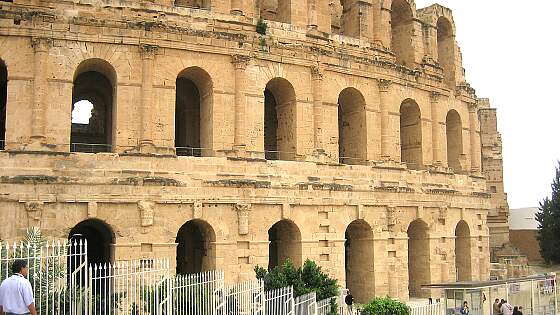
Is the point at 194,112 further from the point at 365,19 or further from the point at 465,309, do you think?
the point at 465,309

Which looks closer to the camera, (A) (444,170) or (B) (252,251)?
(B) (252,251)

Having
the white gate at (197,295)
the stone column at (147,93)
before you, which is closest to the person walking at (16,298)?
the white gate at (197,295)

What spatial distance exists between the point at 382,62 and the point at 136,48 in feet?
31.4

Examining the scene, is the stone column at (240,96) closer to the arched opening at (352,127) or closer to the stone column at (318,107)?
the stone column at (318,107)

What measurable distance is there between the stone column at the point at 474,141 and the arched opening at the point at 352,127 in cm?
743

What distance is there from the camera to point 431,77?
25.7 metres

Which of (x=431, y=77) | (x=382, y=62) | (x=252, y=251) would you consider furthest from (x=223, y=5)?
(x=431, y=77)

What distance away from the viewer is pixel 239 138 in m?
19.6

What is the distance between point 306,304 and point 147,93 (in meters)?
8.03

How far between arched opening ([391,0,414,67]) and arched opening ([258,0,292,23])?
5545mm

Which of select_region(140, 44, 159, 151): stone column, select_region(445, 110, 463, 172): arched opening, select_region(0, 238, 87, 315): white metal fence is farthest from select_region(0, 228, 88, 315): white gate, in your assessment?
select_region(445, 110, 463, 172): arched opening

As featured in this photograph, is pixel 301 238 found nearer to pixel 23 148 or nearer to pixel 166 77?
pixel 166 77

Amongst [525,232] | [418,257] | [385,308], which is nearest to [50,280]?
[385,308]

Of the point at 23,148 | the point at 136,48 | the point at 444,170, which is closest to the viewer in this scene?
the point at 23,148
